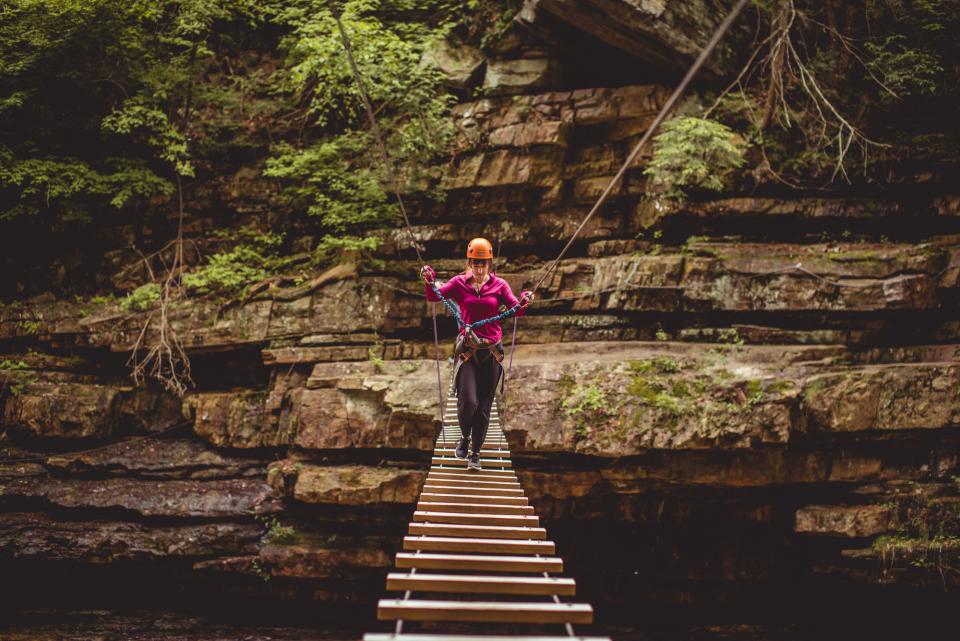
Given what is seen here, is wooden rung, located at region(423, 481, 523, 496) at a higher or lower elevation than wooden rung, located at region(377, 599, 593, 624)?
higher

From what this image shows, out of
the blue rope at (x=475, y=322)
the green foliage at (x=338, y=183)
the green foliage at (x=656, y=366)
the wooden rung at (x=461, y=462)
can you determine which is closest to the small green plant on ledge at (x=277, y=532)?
the wooden rung at (x=461, y=462)

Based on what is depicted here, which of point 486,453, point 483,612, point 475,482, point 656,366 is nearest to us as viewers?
point 483,612

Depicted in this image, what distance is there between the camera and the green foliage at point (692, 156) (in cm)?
884

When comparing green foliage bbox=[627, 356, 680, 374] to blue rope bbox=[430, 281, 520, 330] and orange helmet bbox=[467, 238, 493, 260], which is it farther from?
orange helmet bbox=[467, 238, 493, 260]

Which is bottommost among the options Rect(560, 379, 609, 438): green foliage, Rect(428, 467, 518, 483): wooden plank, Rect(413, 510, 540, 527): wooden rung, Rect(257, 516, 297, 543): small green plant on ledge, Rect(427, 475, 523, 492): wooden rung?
Rect(257, 516, 297, 543): small green plant on ledge

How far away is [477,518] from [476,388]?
125cm

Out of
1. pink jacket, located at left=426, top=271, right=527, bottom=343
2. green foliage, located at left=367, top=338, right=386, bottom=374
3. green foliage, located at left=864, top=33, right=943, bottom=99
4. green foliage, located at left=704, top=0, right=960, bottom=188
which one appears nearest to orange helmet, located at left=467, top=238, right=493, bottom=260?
pink jacket, located at left=426, top=271, right=527, bottom=343

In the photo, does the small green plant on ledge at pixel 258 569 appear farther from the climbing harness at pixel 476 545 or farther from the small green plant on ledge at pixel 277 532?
the climbing harness at pixel 476 545

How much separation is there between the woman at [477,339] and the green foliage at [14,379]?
315 inches

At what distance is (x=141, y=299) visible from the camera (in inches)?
375

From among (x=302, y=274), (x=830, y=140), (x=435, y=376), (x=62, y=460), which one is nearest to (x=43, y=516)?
(x=62, y=460)

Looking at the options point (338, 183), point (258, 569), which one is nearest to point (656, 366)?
point (338, 183)

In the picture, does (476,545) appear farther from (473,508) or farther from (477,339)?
(477,339)

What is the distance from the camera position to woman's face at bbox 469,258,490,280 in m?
4.90
